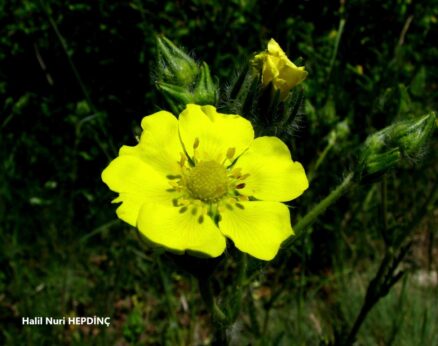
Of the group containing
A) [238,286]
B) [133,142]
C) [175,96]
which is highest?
[175,96]

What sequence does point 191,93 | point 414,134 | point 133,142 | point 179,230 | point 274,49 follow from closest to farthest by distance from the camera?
point 179,230 → point 274,49 → point 191,93 → point 414,134 → point 133,142

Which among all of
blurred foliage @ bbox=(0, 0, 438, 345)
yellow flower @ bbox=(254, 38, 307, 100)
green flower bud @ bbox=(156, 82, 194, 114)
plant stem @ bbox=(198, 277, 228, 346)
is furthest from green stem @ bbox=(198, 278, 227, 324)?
blurred foliage @ bbox=(0, 0, 438, 345)

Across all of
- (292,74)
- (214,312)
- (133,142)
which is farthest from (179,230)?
(133,142)

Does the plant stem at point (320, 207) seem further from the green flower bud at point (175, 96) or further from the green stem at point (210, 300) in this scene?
the green flower bud at point (175, 96)

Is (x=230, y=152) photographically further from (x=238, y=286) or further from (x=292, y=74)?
(x=238, y=286)

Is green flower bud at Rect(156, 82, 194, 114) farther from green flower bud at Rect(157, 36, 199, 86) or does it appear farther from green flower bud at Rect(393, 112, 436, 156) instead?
green flower bud at Rect(393, 112, 436, 156)

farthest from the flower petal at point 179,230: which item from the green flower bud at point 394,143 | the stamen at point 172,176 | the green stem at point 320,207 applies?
the green flower bud at point 394,143

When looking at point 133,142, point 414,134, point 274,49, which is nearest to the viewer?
point 274,49
